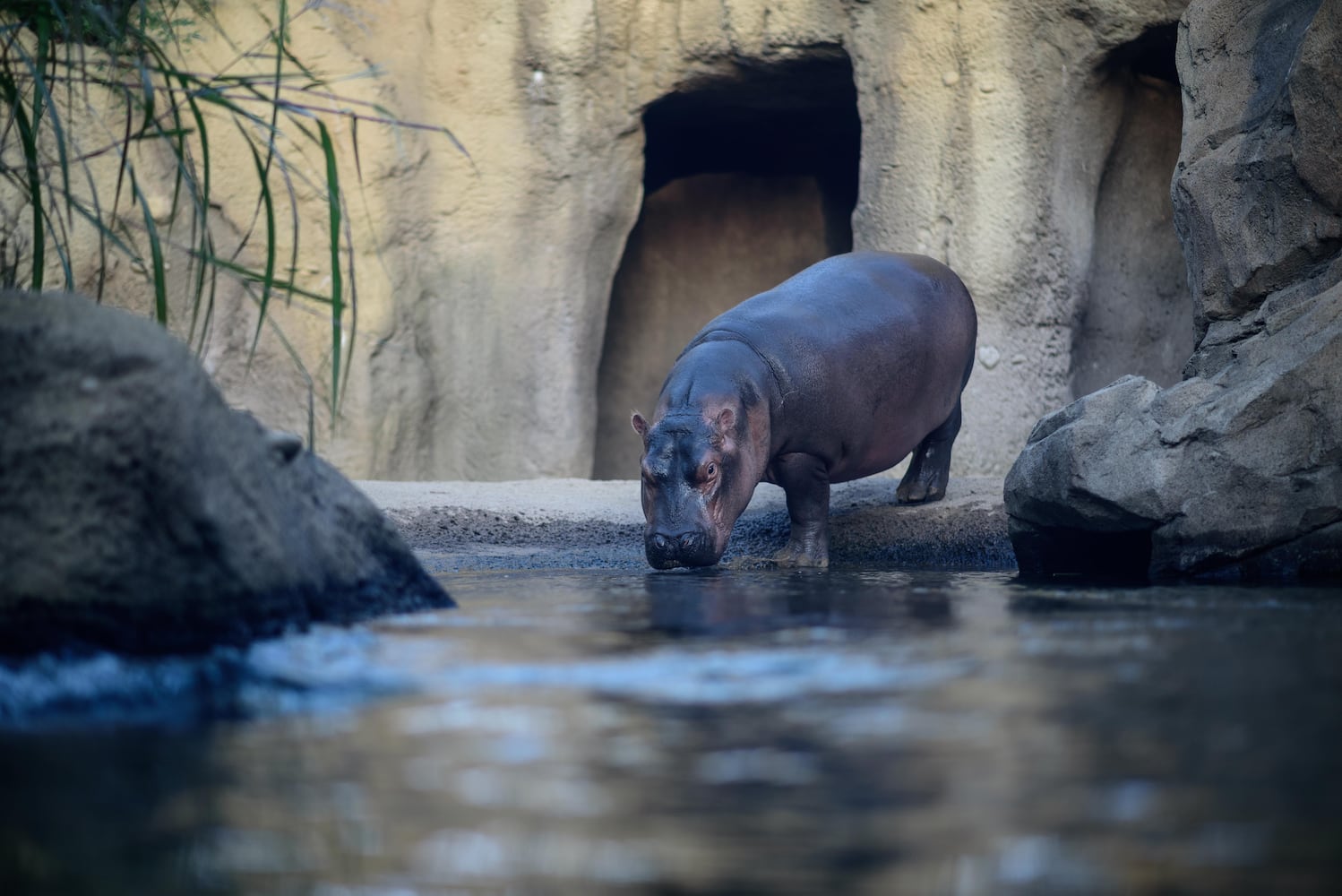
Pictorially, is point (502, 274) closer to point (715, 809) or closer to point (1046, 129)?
point (1046, 129)

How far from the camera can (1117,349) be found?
29.0 ft

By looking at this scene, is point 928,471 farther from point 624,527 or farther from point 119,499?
point 119,499

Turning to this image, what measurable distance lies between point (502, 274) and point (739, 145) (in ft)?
9.71

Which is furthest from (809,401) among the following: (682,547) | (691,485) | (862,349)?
(682,547)

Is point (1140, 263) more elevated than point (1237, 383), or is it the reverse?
point (1140, 263)

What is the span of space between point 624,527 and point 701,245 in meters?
5.82

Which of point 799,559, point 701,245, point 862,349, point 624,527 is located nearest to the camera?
point 799,559

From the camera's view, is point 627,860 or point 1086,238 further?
point 1086,238

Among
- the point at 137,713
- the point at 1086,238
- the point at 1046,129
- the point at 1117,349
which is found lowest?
the point at 137,713

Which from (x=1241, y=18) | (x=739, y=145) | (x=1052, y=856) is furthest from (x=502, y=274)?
(x=1052, y=856)

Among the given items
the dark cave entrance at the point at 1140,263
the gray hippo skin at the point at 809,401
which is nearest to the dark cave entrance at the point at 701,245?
the dark cave entrance at the point at 1140,263

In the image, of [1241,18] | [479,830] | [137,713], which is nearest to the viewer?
[479,830]

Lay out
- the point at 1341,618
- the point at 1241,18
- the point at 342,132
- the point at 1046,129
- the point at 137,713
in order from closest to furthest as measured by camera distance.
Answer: the point at 137,713, the point at 1341,618, the point at 1241,18, the point at 1046,129, the point at 342,132

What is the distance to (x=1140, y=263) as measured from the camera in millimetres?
8836
